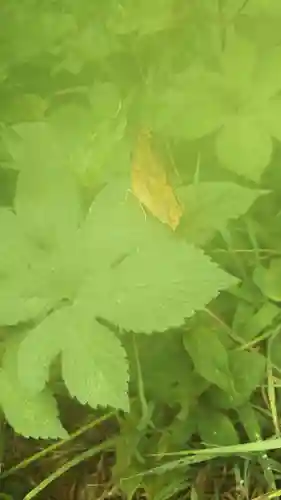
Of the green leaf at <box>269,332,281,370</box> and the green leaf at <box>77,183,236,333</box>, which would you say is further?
the green leaf at <box>269,332,281,370</box>

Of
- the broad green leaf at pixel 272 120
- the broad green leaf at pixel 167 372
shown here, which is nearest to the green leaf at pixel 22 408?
the broad green leaf at pixel 167 372

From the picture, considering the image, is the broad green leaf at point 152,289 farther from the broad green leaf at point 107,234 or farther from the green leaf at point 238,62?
the green leaf at point 238,62

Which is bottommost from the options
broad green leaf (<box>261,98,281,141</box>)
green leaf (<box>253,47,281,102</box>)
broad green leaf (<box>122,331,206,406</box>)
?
broad green leaf (<box>122,331,206,406</box>)

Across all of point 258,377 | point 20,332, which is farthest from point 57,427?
point 258,377

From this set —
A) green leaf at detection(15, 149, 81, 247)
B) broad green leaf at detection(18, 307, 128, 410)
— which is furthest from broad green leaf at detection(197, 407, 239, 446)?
green leaf at detection(15, 149, 81, 247)

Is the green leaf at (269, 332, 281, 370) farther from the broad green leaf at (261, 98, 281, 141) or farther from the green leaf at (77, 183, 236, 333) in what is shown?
the broad green leaf at (261, 98, 281, 141)

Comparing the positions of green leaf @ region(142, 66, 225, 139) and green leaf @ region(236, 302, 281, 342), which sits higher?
green leaf @ region(142, 66, 225, 139)

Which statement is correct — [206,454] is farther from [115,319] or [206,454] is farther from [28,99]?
[28,99]

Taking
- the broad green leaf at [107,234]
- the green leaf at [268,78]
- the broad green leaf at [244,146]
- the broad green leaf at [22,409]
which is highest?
the green leaf at [268,78]
